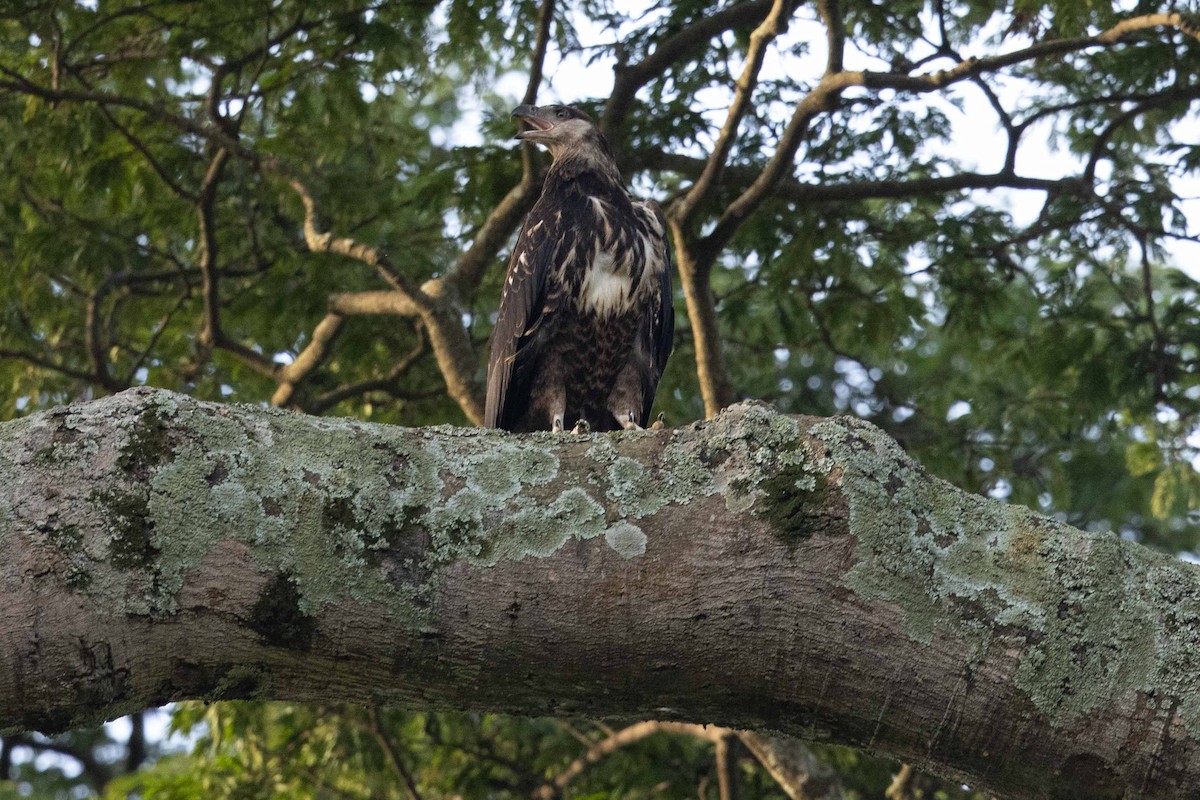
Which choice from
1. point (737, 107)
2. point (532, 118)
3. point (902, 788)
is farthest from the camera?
point (902, 788)

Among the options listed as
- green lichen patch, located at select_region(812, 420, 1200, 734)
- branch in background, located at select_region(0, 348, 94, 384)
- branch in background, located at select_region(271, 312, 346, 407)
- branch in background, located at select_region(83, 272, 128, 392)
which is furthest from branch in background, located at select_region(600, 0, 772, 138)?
green lichen patch, located at select_region(812, 420, 1200, 734)

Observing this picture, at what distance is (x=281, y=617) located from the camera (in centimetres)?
196

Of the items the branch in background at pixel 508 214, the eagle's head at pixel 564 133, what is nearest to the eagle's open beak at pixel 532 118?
the eagle's head at pixel 564 133

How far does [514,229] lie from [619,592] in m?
4.14

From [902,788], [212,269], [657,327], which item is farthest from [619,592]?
[212,269]

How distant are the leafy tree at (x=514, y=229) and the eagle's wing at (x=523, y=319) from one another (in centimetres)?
69

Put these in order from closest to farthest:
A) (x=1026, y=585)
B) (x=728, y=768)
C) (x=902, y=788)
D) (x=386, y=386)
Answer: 1. (x=1026, y=585)
2. (x=728, y=768)
3. (x=902, y=788)
4. (x=386, y=386)

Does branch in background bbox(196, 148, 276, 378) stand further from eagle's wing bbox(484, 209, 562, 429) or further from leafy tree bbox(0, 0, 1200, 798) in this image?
eagle's wing bbox(484, 209, 562, 429)

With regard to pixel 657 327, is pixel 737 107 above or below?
above

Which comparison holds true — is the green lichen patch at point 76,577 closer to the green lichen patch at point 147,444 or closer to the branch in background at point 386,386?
the green lichen patch at point 147,444

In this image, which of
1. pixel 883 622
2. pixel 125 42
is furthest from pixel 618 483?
pixel 125 42

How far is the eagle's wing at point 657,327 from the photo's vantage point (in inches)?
198

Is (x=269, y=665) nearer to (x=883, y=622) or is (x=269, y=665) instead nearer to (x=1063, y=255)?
(x=883, y=622)

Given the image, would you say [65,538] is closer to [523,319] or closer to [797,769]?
[523,319]
